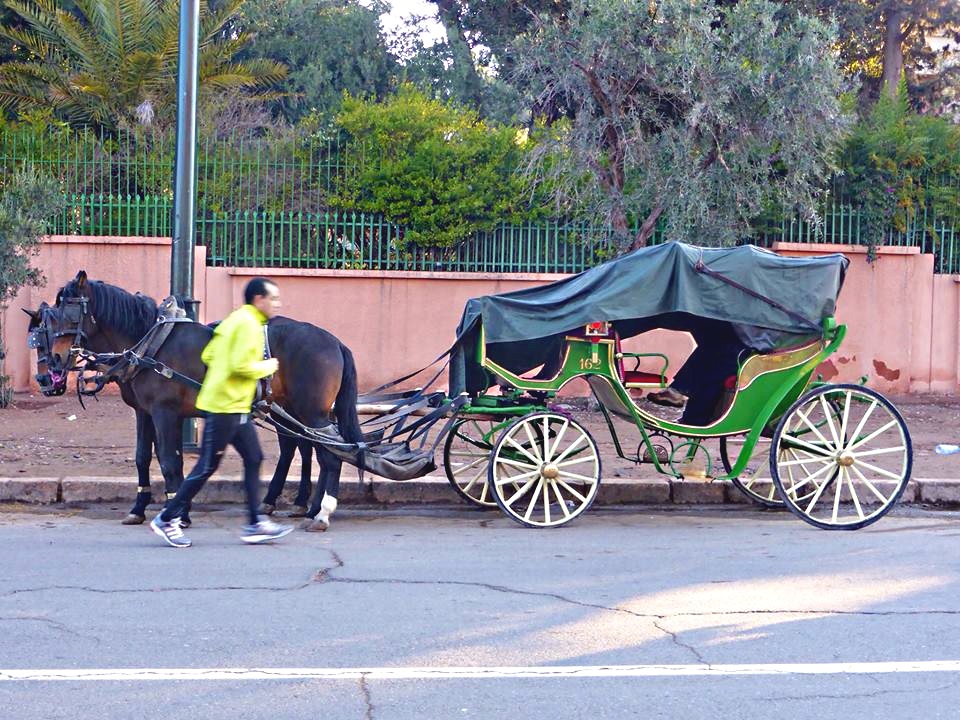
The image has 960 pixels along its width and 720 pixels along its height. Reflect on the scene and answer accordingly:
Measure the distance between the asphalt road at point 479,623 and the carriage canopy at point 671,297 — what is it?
5.08 feet

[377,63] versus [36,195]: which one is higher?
[377,63]

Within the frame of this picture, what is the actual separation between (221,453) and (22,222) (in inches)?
245

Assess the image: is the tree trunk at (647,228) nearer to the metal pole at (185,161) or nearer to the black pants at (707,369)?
the black pants at (707,369)

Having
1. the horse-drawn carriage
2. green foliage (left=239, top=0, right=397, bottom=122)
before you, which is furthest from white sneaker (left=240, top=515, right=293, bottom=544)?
green foliage (left=239, top=0, right=397, bottom=122)

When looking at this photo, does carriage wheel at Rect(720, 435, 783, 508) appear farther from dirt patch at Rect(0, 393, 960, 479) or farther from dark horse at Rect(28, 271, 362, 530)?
dark horse at Rect(28, 271, 362, 530)

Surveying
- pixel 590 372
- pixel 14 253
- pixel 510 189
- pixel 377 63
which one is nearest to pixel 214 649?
pixel 590 372

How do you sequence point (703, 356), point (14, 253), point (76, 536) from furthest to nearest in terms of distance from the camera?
point (14, 253)
point (703, 356)
point (76, 536)

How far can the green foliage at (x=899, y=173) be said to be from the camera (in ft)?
50.5

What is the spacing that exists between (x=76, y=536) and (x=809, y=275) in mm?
5726

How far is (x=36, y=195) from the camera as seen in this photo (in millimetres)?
12891

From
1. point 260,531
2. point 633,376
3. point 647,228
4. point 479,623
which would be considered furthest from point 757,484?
point 647,228

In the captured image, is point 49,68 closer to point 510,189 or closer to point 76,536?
point 510,189

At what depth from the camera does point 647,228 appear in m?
14.4

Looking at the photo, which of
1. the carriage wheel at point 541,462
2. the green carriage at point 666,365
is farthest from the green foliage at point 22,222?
the carriage wheel at point 541,462
